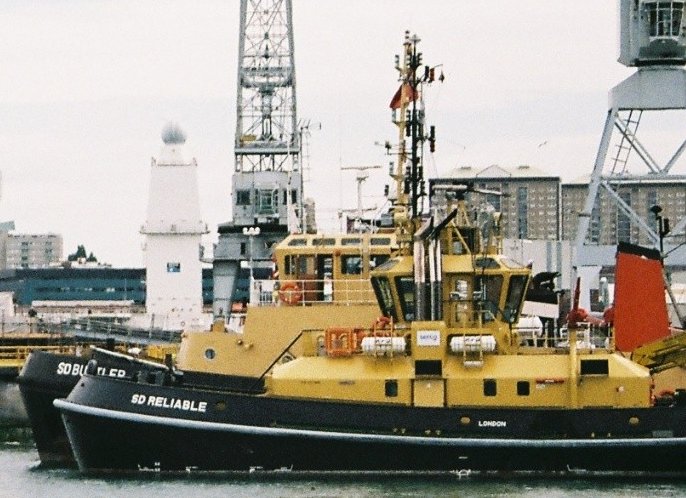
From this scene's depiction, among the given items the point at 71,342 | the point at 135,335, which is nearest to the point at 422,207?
the point at 71,342

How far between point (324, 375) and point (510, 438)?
3.25m

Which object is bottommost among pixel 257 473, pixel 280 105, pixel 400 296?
pixel 257 473

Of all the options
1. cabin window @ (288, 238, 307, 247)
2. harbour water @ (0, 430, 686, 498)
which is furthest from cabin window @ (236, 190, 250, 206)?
harbour water @ (0, 430, 686, 498)

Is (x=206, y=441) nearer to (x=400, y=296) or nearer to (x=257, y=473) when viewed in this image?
(x=257, y=473)

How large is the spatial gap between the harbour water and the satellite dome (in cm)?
5819

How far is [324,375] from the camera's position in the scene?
1395 inches

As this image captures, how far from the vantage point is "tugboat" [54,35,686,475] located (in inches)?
1372

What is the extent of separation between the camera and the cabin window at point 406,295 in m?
35.8

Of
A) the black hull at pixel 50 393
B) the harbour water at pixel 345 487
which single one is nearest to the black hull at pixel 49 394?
the black hull at pixel 50 393

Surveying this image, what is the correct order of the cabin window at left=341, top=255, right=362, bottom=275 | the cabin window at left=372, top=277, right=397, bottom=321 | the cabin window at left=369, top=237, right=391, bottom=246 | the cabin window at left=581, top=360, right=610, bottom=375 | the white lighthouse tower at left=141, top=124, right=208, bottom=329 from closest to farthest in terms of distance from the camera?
the cabin window at left=581, top=360, right=610, bottom=375, the cabin window at left=372, top=277, right=397, bottom=321, the cabin window at left=341, top=255, right=362, bottom=275, the cabin window at left=369, top=237, right=391, bottom=246, the white lighthouse tower at left=141, top=124, right=208, bottom=329

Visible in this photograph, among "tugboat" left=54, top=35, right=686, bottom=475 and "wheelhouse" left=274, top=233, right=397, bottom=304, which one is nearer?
"tugboat" left=54, top=35, right=686, bottom=475

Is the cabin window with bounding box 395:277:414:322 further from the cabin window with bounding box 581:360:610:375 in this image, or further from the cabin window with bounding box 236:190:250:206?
the cabin window with bounding box 236:190:250:206

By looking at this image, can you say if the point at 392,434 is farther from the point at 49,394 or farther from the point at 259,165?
the point at 259,165

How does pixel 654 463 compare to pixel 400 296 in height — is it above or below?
below
